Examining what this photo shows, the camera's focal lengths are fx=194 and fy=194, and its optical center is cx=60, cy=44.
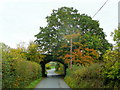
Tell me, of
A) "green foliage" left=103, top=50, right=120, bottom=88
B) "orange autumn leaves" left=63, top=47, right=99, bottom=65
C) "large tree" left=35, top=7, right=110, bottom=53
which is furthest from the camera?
"large tree" left=35, top=7, right=110, bottom=53

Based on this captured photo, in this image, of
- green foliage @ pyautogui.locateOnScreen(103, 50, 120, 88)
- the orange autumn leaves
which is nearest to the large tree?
the orange autumn leaves

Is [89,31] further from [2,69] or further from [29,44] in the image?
[2,69]

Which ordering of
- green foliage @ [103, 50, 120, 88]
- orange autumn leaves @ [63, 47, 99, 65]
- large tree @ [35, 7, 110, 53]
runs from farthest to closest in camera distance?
1. large tree @ [35, 7, 110, 53]
2. orange autumn leaves @ [63, 47, 99, 65]
3. green foliage @ [103, 50, 120, 88]

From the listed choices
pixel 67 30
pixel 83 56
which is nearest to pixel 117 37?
pixel 83 56

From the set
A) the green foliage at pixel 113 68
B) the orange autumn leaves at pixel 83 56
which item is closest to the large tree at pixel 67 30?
the orange autumn leaves at pixel 83 56

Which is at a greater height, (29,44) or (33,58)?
(29,44)

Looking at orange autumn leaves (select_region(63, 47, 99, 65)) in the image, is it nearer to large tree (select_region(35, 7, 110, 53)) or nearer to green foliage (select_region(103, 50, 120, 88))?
large tree (select_region(35, 7, 110, 53))

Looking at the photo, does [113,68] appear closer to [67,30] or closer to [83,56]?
[83,56]

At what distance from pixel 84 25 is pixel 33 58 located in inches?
432

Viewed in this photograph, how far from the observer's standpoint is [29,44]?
38406 mm

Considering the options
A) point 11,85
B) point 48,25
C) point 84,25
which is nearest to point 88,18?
point 84,25

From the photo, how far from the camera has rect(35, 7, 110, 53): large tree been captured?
3250 centimetres

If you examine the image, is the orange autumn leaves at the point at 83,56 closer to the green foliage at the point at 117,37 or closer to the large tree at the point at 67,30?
the large tree at the point at 67,30

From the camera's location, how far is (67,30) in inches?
1289
